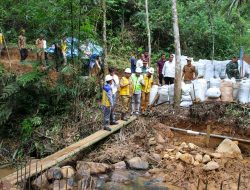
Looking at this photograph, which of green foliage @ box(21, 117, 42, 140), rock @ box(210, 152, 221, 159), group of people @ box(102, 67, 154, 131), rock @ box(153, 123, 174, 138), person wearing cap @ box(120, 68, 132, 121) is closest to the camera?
rock @ box(210, 152, 221, 159)

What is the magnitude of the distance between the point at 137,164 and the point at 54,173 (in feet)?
6.71

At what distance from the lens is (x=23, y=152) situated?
10.4m

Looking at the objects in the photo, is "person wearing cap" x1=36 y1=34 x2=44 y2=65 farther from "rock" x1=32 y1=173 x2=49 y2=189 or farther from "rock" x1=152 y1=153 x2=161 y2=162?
"rock" x1=32 y1=173 x2=49 y2=189

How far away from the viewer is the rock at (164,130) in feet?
33.4

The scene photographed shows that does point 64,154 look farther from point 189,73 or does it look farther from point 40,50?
point 189,73

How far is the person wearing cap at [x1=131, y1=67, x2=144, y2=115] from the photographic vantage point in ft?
34.9

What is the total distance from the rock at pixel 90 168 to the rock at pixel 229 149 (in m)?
2.73

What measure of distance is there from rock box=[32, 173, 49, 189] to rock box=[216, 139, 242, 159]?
4.11m

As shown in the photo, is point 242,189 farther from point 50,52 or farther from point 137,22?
point 137,22

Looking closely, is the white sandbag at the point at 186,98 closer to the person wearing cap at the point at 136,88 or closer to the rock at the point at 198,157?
the person wearing cap at the point at 136,88

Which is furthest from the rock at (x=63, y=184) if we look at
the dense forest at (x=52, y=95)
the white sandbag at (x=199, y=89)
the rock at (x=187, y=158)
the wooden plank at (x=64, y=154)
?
the white sandbag at (x=199, y=89)

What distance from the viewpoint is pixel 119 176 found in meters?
8.37

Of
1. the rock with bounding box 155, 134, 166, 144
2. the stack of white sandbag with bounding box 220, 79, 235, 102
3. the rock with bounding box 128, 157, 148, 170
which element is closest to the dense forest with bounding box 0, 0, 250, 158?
the rock with bounding box 155, 134, 166, 144

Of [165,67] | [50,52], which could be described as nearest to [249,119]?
[165,67]
